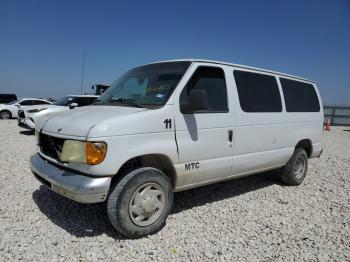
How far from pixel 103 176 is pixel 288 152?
3.78 meters

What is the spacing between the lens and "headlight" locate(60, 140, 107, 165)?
121 inches

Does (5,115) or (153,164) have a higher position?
(153,164)

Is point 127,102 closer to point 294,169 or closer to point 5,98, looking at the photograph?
point 294,169

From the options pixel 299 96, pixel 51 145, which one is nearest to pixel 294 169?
pixel 299 96

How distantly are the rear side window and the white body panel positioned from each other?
1.07 ft

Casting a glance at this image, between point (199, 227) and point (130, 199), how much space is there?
109cm

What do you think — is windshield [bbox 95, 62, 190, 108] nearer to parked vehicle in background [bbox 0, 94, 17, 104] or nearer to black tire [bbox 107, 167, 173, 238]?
black tire [bbox 107, 167, 173, 238]

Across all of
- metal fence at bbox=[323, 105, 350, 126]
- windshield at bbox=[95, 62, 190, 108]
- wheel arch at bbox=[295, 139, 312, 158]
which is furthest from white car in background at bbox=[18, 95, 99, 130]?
metal fence at bbox=[323, 105, 350, 126]

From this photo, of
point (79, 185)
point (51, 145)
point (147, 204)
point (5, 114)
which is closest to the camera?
point (79, 185)

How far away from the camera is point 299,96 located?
19.5 ft

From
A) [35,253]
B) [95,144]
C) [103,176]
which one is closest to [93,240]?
[35,253]

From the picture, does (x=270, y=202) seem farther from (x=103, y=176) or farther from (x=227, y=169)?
(x=103, y=176)

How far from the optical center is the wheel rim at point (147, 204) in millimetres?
3424

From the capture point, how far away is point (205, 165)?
4.04 m
